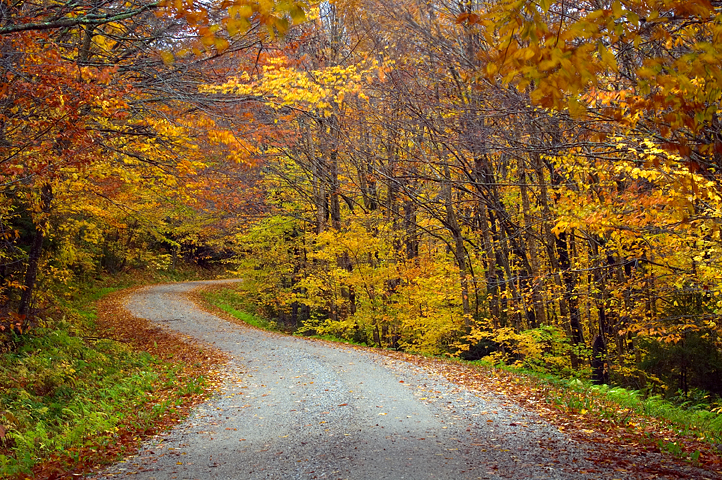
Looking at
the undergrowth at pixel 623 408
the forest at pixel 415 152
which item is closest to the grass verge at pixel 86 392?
the forest at pixel 415 152

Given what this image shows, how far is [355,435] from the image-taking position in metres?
5.91

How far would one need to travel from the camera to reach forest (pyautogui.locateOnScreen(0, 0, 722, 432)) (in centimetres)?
355

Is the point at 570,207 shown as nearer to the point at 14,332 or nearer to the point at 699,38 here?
the point at 699,38

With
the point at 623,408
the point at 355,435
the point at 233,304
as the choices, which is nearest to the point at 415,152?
the point at 623,408

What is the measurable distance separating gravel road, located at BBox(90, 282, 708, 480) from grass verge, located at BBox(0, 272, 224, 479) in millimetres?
450

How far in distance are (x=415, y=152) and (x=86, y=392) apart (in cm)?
1008

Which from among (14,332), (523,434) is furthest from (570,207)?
(14,332)

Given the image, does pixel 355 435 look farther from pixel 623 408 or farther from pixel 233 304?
pixel 233 304

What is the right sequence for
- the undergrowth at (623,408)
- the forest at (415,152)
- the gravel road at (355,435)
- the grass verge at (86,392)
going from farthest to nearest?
1. the undergrowth at (623,408)
2. the grass verge at (86,392)
3. the gravel road at (355,435)
4. the forest at (415,152)

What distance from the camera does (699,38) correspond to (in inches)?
213

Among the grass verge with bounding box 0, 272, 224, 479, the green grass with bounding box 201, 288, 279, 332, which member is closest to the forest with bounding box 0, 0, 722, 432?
the grass verge with bounding box 0, 272, 224, 479

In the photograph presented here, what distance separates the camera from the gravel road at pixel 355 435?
15.6 ft

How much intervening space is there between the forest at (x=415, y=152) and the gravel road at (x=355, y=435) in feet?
9.51

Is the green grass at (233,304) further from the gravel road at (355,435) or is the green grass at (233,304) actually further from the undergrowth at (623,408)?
the undergrowth at (623,408)
